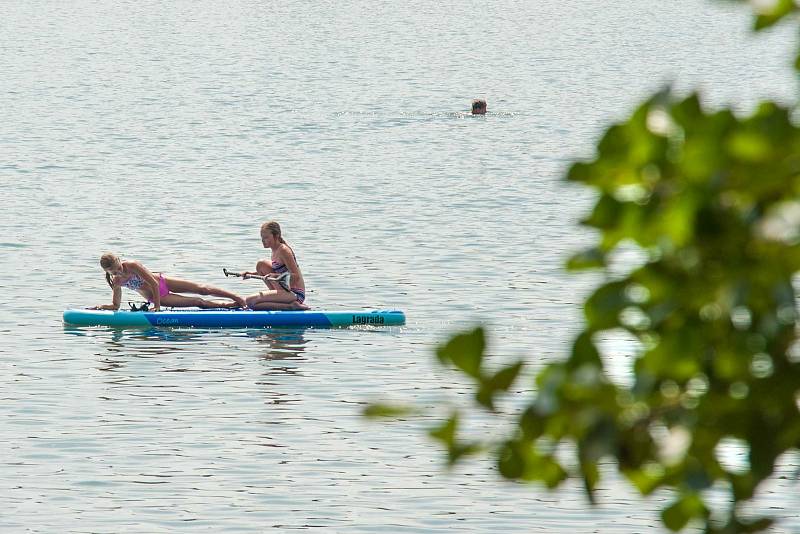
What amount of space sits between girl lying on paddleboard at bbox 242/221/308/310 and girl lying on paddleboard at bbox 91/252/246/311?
0.30m

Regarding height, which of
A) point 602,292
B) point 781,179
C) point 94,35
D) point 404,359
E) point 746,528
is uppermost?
point 94,35

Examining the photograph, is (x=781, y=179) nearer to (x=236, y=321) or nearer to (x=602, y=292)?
(x=602, y=292)

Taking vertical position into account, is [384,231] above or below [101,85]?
below

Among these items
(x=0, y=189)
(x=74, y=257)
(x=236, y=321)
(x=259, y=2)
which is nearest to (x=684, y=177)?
(x=236, y=321)

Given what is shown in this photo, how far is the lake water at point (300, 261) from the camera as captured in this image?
1261 centimetres

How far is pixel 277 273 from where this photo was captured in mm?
20219

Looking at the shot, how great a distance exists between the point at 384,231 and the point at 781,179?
1097 inches

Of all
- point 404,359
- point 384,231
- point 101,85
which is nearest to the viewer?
point 404,359

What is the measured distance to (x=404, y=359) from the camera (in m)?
18.2

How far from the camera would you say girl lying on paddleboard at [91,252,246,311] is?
19.7 m

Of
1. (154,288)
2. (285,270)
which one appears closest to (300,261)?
(285,270)

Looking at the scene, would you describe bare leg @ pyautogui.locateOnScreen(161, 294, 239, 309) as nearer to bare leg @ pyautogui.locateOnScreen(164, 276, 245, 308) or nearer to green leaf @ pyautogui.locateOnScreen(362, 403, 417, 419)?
bare leg @ pyautogui.locateOnScreen(164, 276, 245, 308)

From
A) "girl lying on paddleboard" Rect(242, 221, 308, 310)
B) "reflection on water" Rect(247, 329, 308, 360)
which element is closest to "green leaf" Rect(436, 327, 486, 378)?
"reflection on water" Rect(247, 329, 308, 360)

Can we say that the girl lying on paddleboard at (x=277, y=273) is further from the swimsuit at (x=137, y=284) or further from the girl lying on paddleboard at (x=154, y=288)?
the swimsuit at (x=137, y=284)
